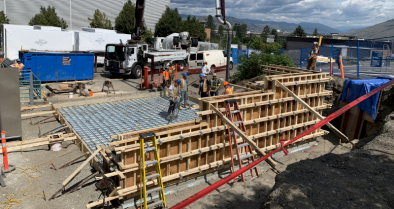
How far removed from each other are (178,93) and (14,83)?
20.2ft

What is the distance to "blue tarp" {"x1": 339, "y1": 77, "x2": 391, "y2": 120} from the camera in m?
12.4

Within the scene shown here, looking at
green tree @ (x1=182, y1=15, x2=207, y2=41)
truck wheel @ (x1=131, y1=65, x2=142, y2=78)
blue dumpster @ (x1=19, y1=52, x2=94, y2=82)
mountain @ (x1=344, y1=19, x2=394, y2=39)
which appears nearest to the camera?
blue dumpster @ (x1=19, y1=52, x2=94, y2=82)

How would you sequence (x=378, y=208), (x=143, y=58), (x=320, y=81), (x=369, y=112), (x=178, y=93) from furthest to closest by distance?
(x=143, y=58), (x=178, y=93), (x=369, y=112), (x=320, y=81), (x=378, y=208)

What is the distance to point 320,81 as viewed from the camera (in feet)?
38.3

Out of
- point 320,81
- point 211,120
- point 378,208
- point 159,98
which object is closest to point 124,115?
point 159,98

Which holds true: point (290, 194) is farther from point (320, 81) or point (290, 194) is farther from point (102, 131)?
point (102, 131)

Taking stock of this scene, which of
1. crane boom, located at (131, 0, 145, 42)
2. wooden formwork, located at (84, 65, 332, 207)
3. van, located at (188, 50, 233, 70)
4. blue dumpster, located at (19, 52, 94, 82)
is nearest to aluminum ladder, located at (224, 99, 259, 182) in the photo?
wooden formwork, located at (84, 65, 332, 207)

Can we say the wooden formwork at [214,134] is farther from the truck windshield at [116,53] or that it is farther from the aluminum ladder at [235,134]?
the truck windshield at [116,53]

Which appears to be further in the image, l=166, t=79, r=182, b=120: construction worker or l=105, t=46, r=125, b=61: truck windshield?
l=105, t=46, r=125, b=61: truck windshield

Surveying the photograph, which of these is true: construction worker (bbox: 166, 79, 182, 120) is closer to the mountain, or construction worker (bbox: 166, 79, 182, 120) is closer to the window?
the window

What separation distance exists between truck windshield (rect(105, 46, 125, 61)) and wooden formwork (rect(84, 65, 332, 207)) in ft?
49.5

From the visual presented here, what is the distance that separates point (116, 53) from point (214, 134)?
56.4ft

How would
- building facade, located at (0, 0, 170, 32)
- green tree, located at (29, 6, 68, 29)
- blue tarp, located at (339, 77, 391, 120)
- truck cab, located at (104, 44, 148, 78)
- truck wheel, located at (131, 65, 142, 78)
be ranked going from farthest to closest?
building facade, located at (0, 0, 170, 32) < green tree, located at (29, 6, 68, 29) < truck wheel, located at (131, 65, 142, 78) < truck cab, located at (104, 44, 148, 78) < blue tarp, located at (339, 77, 391, 120)

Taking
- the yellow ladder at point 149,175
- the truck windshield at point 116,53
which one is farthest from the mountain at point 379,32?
the yellow ladder at point 149,175
